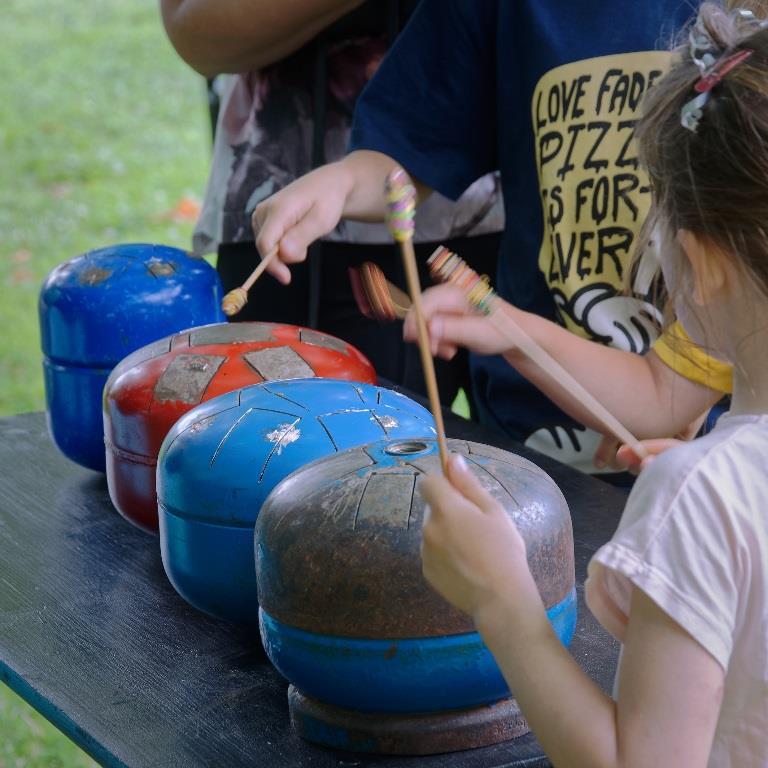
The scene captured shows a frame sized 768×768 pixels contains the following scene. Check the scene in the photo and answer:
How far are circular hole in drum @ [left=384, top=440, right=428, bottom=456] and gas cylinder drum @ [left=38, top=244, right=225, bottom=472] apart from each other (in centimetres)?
58

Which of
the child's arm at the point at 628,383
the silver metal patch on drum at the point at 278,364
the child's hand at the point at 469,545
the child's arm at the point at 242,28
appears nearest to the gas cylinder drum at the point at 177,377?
the silver metal patch on drum at the point at 278,364

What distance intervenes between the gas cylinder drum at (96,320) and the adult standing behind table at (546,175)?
14 centimetres

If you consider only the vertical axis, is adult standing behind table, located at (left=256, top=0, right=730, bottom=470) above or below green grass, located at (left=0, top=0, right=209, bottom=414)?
above

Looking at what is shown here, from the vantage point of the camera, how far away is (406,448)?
1040 mm

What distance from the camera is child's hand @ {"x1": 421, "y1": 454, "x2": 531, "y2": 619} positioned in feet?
2.77

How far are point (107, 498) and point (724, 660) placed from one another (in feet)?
3.07

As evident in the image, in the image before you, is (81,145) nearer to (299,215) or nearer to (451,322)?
(299,215)

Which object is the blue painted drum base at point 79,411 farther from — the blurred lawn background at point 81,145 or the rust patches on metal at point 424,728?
the blurred lawn background at point 81,145

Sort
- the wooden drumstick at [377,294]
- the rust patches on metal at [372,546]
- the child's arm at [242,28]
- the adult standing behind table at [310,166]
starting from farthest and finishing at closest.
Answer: the adult standing behind table at [310,166] < the child's arm at [242,28] < the wooden drumstick at [377,294] < the rust patches on metal at [372,546]

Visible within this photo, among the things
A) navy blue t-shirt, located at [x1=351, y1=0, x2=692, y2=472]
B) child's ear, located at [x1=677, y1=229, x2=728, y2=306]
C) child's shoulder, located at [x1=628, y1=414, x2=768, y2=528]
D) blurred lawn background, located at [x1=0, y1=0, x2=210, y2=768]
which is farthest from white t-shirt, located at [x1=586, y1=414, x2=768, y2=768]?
blurred lawn background, located at [x1=0, y1=0, x2=210, y2=768]

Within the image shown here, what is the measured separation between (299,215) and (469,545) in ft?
2.63

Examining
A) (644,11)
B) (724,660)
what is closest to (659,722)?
(724,660)

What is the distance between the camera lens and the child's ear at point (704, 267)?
0.85 m

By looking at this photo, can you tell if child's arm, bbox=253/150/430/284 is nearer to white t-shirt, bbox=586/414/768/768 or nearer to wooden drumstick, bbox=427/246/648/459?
wooden drumstick, bbox=427/246/648/459
